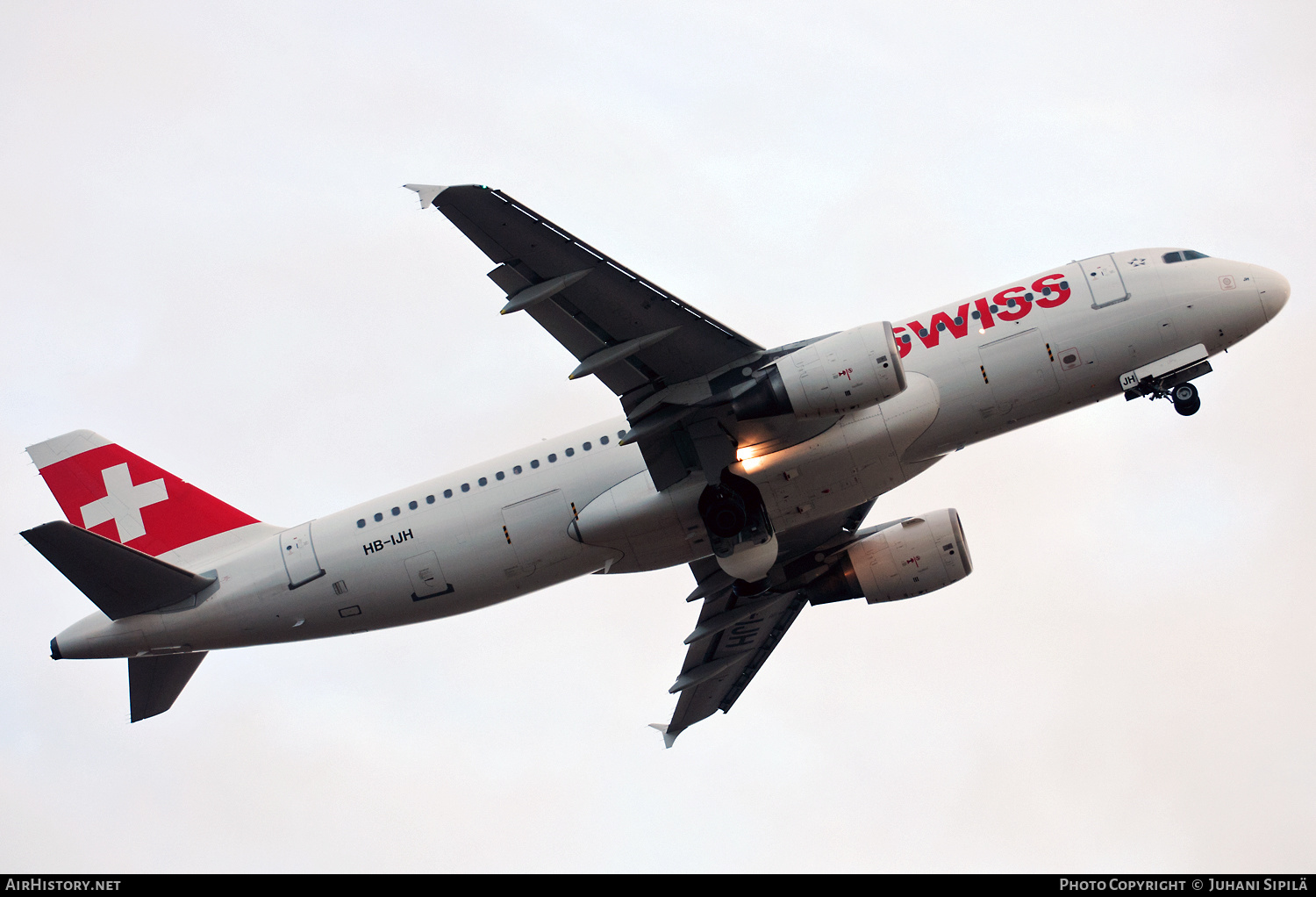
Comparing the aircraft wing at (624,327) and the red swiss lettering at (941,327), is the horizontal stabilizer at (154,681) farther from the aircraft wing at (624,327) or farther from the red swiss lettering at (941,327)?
the red swiss lettering at (941,327)

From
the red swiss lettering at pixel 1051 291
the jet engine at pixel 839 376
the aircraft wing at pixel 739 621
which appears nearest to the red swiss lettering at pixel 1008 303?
the red swiss lettering at pixel 1051 291

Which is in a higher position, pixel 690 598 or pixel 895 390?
pixel 895 390

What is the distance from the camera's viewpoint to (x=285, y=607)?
31.0 m

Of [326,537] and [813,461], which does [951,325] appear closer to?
[813,461]

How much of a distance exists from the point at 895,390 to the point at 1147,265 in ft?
29.7

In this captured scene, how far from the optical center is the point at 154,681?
33.3m

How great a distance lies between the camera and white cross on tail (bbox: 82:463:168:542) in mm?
33844

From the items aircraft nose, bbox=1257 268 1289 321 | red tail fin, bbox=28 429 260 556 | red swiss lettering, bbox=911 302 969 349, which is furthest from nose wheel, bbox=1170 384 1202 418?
red tail fin, bbox=28 429 260 556

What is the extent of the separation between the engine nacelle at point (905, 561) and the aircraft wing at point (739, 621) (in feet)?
2.19

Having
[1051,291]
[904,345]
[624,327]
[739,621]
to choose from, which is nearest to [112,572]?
[624,327]

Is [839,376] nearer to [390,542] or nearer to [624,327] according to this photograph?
[624,327]

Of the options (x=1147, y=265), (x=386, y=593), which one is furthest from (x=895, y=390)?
(x=386, y=593)

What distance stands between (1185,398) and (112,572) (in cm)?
2844

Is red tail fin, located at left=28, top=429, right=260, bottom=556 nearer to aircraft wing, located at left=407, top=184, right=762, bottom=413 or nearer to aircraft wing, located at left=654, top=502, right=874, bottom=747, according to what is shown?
aircraft wing, located at left=407, top=184, right=762, bottom=413
